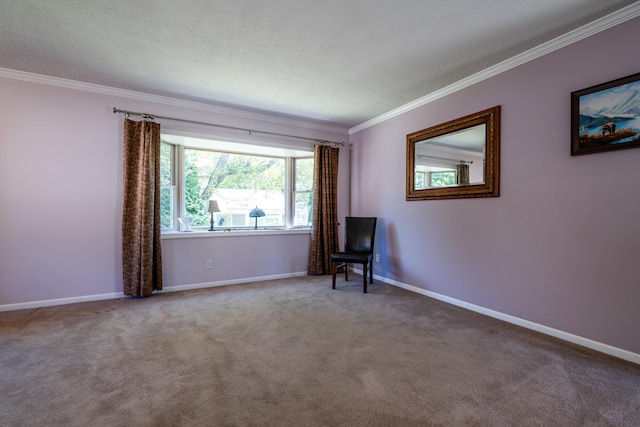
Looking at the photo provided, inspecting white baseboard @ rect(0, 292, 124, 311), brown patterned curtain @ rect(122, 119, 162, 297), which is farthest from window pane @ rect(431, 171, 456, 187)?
white baseboard @ rect(0, 292, 124, 311)

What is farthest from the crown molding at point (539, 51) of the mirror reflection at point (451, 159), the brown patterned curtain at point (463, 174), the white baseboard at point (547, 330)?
the white baseboard at point (547, 330)

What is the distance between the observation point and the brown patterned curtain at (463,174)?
3.14 m

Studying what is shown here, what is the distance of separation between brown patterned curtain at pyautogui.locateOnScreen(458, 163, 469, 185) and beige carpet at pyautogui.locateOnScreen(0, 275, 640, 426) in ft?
4.72

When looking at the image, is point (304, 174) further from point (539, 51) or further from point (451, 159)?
point (539, 51)

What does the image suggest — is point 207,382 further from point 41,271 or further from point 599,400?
point 41,271

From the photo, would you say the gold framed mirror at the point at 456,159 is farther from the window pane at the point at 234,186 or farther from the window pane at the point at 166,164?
the window pane at the point at 166,164

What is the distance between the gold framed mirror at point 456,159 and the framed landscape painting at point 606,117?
0.64 metres

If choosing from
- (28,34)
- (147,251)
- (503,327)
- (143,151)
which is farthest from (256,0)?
(503,327)

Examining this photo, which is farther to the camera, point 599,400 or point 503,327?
point 503,327

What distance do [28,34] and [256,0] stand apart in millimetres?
2031

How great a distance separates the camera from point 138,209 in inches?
133

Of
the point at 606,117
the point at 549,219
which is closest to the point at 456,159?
the point at 549,219

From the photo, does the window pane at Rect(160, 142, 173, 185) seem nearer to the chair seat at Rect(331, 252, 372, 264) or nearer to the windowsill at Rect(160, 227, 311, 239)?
the windowsill at Rect(160, 227, 311, 239)

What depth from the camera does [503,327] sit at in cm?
261
